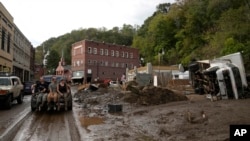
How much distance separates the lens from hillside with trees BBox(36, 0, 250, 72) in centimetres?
4834

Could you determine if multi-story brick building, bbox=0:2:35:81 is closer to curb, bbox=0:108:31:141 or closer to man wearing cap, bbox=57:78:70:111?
man wearing cap, bbox=57:78:70:111

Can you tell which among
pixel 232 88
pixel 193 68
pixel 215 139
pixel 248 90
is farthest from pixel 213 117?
pixel 193 68

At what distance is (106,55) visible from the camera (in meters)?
86.9

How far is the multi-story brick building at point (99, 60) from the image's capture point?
268ft

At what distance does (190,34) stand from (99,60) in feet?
76.7

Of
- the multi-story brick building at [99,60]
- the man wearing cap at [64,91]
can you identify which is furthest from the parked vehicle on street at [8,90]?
the multi-story brick building at [99,60]

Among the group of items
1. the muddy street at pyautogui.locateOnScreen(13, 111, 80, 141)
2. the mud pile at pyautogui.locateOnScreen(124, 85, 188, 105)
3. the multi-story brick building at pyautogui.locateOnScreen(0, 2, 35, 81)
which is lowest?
the muddy street at pyautogui.locateOnScreen(13, 111, 80, 141)

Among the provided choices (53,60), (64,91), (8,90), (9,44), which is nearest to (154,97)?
(64,91)

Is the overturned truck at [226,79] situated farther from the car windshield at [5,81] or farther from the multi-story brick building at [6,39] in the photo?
the multi-story brick building at [6,39]

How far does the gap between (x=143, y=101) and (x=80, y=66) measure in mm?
63326

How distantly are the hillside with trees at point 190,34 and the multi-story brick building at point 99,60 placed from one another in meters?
8.94

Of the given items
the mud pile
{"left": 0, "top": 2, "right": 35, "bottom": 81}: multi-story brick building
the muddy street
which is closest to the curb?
the muddy street

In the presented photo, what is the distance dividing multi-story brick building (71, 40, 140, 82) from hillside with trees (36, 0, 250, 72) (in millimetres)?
8942

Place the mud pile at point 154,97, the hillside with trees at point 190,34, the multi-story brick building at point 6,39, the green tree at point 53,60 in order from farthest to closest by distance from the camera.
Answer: the green tree at point 53,60, the hillside with trees at point 190,34, the multi-story brick building at point 6,39, the mud pile at point 154,97
